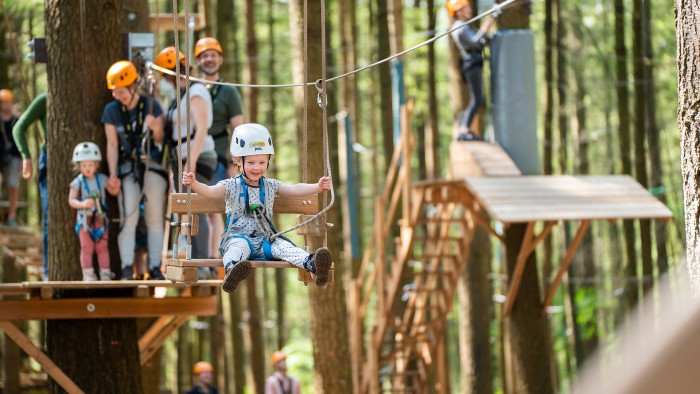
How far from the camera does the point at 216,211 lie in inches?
258

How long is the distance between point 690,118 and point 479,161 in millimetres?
7556

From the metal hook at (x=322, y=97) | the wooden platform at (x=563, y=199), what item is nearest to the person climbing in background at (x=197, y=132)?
the metal hook at (x=322, y=97)

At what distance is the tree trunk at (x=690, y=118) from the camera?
5.29 m

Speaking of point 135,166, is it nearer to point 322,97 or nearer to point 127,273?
point 127,273

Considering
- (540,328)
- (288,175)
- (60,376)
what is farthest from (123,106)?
(288,175)

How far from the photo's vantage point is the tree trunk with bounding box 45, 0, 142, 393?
355 inches

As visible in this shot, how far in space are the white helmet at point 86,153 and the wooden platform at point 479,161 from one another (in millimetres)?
5410

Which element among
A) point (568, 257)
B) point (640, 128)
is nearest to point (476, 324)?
→ point (640, 128)

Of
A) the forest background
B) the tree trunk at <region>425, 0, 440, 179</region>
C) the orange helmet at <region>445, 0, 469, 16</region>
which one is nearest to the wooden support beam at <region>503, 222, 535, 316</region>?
the forest background

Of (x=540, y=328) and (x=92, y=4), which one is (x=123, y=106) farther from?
(x=540, y=328)

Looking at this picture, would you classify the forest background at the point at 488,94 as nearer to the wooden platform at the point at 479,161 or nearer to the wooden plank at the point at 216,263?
the wooden platform at the point at 479,161

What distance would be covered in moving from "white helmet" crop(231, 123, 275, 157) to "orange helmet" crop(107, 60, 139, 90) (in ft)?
7.64

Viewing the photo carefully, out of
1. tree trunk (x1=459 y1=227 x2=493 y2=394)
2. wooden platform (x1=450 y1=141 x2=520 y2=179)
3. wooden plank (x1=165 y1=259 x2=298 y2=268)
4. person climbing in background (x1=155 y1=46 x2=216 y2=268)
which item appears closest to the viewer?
wooden plank (x1=165 y1=259 x2=298 y2=268)

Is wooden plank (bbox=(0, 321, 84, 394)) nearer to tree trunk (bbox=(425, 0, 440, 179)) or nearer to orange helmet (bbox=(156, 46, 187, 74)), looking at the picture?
orange helmet (bbox=(156, 46, 187, 74))
